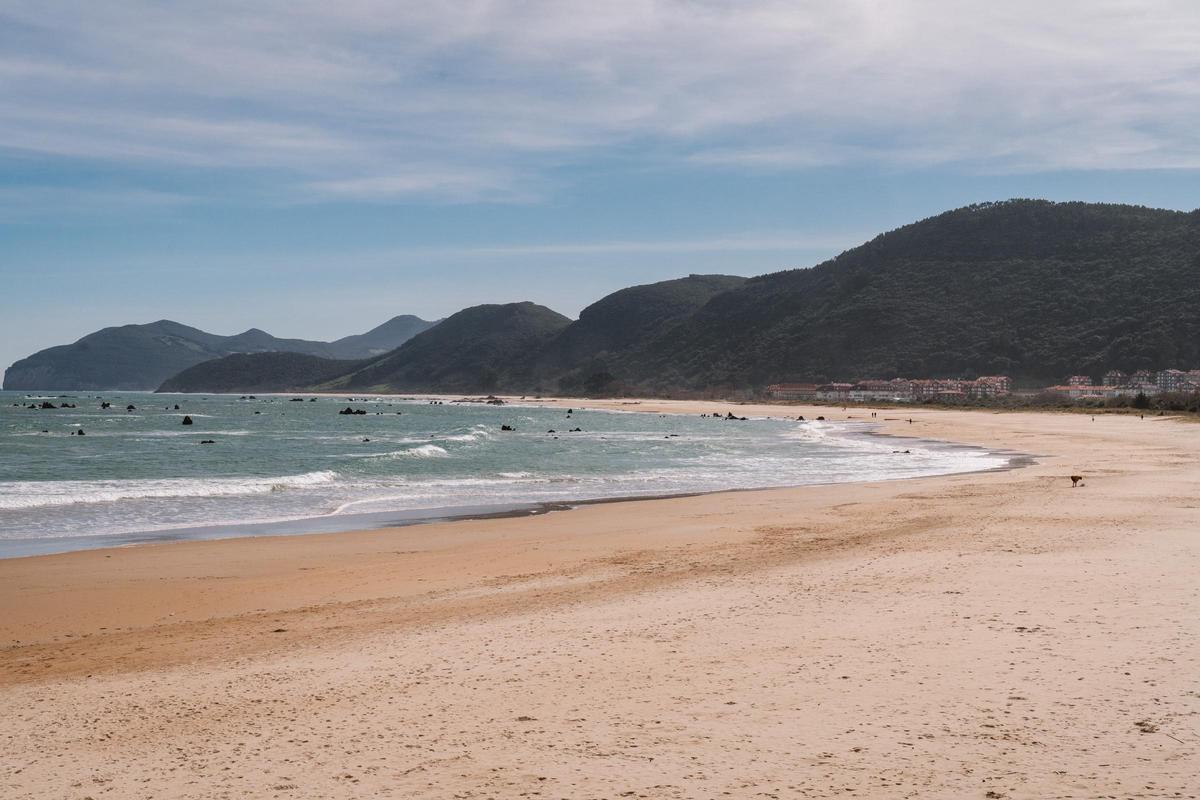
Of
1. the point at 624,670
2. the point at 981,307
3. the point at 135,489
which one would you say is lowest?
the point at 135,489

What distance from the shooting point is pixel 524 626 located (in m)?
8.21

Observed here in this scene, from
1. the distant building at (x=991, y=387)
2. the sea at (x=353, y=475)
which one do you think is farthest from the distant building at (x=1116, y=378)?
the sea at (x=353, y=475)

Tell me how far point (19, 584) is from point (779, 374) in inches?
5077

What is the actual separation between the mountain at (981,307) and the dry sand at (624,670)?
3875 inches

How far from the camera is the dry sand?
16.0ft

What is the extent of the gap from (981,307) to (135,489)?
113 meters

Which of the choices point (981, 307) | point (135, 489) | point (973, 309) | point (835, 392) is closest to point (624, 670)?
point (135, 489)

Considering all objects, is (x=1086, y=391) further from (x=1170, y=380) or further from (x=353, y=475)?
(x=353, y=475)

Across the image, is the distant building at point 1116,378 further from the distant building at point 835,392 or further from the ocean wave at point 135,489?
the ocean wave at point 135,489

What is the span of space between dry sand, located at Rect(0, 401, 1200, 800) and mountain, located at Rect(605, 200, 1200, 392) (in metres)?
98.4

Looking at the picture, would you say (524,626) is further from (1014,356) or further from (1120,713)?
(1014,356)

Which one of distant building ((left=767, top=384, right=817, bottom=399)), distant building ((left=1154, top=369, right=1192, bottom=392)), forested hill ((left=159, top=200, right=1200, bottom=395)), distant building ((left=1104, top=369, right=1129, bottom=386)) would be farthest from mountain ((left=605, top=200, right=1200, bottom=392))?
distant building ((left=767, top=384, right=817, bottom=399))

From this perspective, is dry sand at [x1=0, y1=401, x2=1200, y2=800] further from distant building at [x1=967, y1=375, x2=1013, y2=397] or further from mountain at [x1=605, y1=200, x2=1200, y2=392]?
mountain at [x1=605, y1=200, x2=1200, y2=392]

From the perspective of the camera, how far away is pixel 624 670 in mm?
6664
